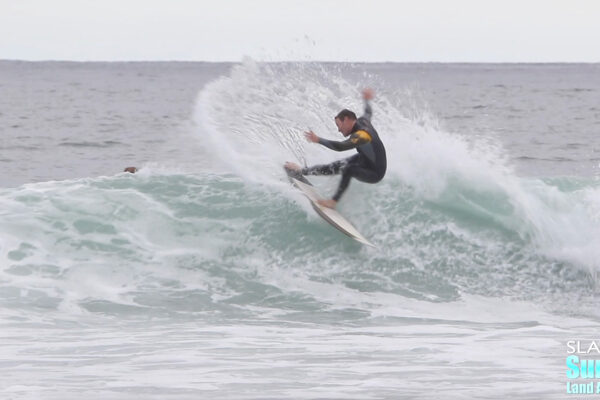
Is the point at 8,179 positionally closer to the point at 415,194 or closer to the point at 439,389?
the point at 415,194

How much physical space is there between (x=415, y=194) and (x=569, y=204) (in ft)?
7.10

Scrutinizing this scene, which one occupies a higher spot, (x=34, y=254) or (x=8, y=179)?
(x=8, y=179)

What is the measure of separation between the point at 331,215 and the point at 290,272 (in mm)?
946

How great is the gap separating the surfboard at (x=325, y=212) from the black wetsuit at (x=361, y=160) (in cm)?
22

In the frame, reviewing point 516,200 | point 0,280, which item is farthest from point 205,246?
point 516,200

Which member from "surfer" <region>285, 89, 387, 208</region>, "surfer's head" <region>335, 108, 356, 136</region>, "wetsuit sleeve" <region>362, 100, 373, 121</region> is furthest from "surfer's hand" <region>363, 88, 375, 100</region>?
"surfer's head" <region>335, 108, 356, 136</region>

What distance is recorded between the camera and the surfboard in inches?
497

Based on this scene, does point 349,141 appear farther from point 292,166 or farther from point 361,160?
point 292,166

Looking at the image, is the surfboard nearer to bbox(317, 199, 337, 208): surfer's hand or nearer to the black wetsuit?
bbox(317, 199, 337, 208): surfer's hand

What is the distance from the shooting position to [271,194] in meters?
14.3

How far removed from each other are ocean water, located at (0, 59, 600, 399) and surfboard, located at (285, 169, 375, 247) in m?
0.25

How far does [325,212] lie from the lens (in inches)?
509

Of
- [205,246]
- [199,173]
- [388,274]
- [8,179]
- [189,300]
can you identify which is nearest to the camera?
[189,300]
